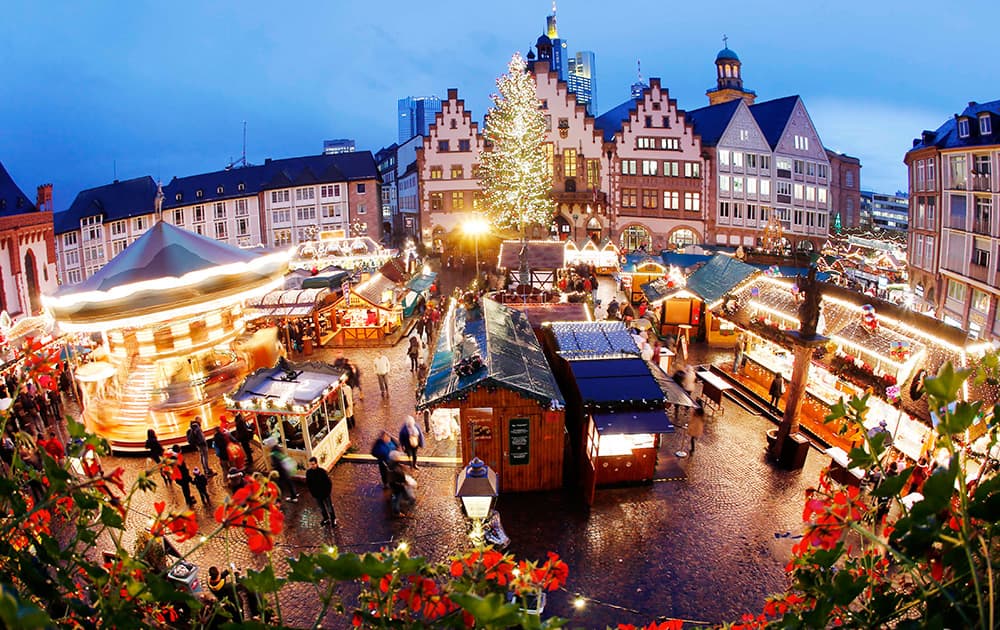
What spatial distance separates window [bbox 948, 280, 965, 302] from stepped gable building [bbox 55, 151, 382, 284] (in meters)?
42.0

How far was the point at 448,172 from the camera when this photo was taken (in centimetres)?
4816

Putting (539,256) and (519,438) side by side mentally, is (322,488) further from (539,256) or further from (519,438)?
(539,256)

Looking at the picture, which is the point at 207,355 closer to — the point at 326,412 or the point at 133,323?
the point at 133,323

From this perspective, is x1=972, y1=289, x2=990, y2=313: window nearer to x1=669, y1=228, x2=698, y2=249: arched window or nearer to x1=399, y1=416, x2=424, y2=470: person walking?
x1=669, y1=228, x2=698, y2=249: arched window

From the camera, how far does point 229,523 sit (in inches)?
105

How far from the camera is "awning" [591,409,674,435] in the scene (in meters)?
11.9

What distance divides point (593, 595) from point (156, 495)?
9.90 meters

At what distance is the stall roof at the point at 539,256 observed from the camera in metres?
30.1

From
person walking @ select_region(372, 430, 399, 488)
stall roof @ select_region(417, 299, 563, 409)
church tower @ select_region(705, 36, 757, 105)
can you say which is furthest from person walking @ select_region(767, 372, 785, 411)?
church tower @ select_region(705, 36, 757, 105)

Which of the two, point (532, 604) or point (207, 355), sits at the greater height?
point (207, 355)

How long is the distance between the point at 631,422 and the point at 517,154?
3351 centimetres

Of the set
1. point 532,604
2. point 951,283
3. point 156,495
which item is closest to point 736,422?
point 532,604

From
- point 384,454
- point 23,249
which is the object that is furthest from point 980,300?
point 23,249

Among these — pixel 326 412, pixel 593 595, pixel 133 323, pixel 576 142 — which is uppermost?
pixel 576 142
